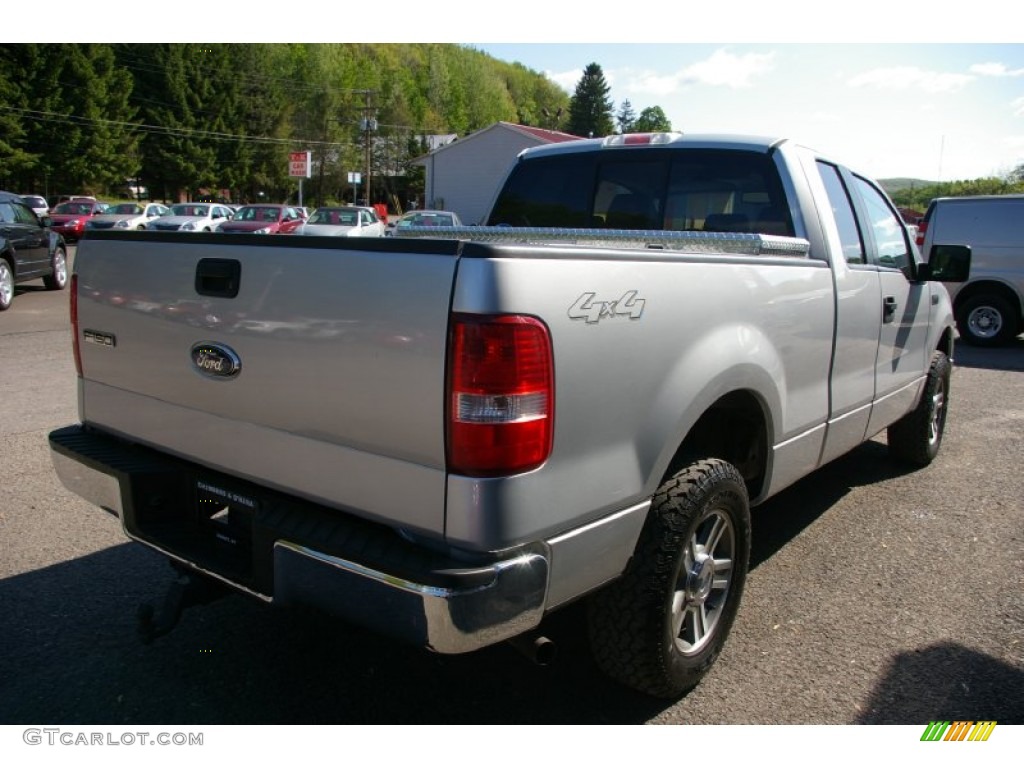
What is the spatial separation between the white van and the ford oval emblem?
1154 centimetres

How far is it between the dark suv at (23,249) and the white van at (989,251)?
1416cm

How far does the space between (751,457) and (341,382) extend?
1793mm

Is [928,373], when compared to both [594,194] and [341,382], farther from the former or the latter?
[341,382]

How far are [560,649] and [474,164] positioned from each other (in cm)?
5933

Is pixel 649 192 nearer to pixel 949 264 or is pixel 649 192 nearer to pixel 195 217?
pixel 949 264

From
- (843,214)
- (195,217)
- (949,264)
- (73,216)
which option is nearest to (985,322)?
(949,264)

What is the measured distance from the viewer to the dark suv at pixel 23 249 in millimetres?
12633

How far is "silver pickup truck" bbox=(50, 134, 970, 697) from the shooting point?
1.93m

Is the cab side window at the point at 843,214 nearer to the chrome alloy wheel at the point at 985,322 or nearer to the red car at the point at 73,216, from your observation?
the chrome alloy wheel at the point at 985,322

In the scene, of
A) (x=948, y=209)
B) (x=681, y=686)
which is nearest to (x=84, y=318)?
(x=681, y=686)

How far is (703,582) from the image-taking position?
270cm

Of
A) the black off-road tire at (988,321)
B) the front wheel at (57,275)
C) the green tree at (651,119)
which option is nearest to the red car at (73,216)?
the front wheel at (57,275)
